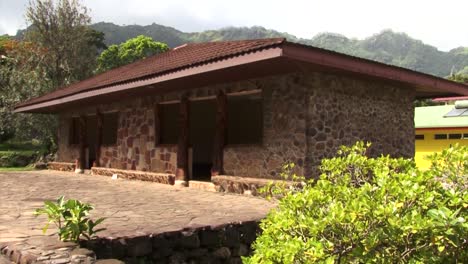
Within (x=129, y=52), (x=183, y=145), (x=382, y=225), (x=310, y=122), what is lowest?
(x=382, y=225)

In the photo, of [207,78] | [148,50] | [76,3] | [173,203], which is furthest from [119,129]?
[148,50]

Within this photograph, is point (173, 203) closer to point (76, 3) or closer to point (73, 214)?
point (73, 214)

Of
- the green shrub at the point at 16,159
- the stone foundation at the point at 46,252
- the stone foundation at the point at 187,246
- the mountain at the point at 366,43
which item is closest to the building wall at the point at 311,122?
the stone foundation at the point at 187,246

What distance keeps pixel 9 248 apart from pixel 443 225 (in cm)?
364

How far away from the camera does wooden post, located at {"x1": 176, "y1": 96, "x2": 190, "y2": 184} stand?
1095 cm

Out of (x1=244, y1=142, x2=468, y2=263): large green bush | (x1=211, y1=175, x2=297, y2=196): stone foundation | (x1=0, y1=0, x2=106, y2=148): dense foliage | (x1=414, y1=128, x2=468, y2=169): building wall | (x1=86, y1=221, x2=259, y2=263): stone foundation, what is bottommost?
(x1=86, y1=221, x2=259, y2=263): stone foundation

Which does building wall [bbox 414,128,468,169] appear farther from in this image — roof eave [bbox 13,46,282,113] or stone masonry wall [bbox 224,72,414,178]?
roof eave [bbox 13,46,282,113]

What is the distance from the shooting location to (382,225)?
9.80 feet

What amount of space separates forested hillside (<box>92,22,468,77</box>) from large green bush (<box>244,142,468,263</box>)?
125934 mm

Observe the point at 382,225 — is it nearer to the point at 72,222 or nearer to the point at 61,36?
the point at 72,222

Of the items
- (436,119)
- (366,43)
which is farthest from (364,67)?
(366,43)

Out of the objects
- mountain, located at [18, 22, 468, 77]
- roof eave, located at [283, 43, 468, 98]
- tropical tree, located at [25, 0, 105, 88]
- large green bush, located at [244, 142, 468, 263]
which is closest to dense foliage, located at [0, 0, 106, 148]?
tropical tree, located at [25, 0, 105, 88]

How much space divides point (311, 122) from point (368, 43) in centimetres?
19595

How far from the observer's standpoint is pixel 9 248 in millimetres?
4203
